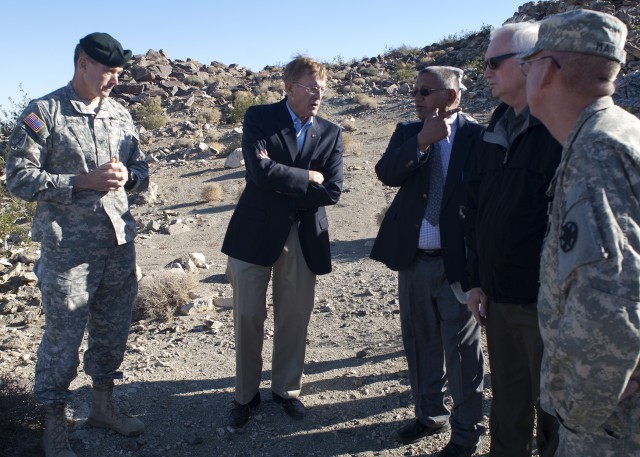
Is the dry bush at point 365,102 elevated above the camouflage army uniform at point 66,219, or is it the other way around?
the dry bush at point 365,102

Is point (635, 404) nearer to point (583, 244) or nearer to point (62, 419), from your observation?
point (583, 244)

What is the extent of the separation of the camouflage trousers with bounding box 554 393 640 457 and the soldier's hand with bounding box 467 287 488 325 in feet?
4.23

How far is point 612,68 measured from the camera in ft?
6.03

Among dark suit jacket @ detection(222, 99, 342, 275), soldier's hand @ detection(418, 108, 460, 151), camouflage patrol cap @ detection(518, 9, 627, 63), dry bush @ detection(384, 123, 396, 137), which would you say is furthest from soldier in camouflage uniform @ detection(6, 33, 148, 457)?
dry bush @ detection(384, 123, 396, 137)

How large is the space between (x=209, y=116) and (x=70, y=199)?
768 inches

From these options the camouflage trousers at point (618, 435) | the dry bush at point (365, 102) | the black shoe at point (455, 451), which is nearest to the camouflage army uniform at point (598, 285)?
the camouflage trousers at point (618, 435)

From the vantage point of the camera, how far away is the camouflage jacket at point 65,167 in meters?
3.44

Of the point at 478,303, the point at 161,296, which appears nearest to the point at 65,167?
the point at 478,303

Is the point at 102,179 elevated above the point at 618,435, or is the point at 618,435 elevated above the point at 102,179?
the point at 102,179

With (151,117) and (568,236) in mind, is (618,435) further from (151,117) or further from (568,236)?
(151,117)

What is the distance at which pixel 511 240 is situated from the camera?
2715mm

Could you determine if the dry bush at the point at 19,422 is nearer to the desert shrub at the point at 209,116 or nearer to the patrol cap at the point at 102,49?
the patrol cap at the point at 102,49

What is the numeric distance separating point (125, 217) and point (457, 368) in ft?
6.78

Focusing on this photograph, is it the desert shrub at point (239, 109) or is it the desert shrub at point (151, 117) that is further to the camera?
the desert shrub at point (151, 117)
